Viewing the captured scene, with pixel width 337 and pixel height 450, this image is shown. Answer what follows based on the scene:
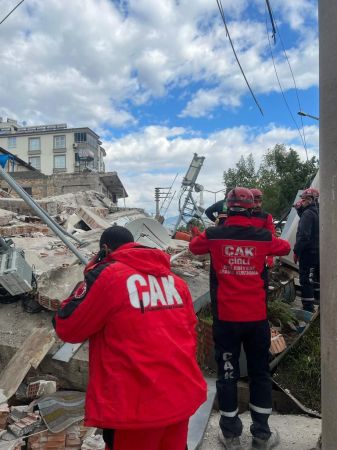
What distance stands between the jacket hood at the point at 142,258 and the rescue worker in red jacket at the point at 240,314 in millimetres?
1136

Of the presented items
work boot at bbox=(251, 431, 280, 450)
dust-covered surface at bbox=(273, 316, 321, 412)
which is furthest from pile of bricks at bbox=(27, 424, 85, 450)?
dust-covered surface at bbox=(273, 316, 321, 412)

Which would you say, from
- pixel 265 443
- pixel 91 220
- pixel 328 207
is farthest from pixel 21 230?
pixel 328 207

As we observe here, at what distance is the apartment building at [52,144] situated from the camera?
63.1m

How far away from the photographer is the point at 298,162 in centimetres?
2912

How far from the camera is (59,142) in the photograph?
2552 inches

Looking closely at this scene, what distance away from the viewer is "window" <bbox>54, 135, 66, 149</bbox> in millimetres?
64312

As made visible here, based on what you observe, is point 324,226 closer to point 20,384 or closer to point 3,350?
point 20,384

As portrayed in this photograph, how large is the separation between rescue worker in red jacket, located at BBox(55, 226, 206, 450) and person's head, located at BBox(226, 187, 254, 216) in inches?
56.0

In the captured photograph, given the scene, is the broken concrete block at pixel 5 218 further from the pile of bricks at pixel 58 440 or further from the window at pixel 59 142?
the window at pixel 59 142

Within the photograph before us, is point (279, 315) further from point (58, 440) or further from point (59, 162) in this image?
point (59, 162)

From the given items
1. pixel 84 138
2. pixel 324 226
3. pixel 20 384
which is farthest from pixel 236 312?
pixel 84 138

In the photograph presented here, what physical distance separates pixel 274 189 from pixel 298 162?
9.21 ft

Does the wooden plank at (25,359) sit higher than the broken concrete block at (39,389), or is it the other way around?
the wooden plank at (25,359)

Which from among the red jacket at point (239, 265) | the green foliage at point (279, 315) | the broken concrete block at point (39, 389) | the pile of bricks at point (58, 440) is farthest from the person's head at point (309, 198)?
the pile of bricks at point (58, 440)
